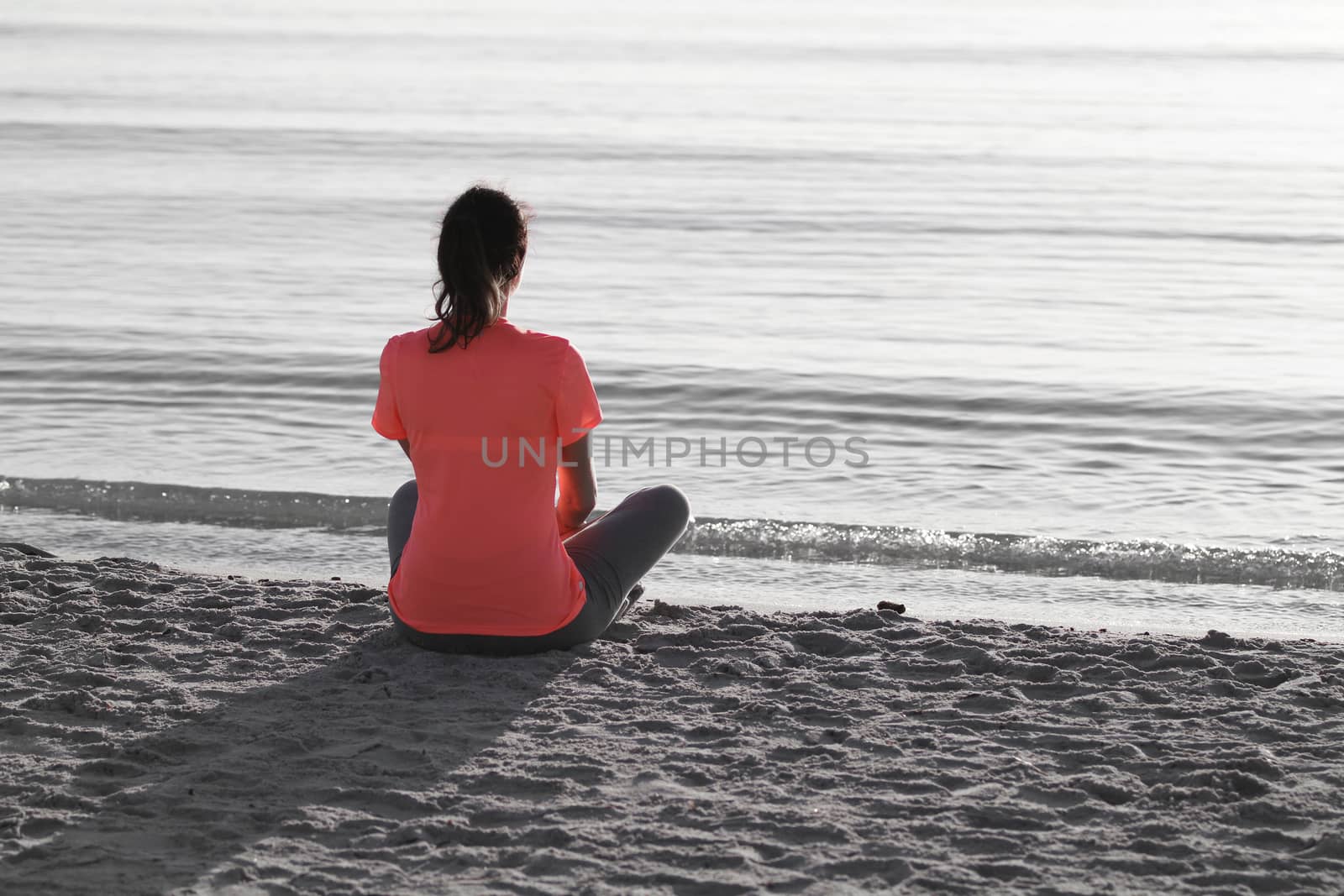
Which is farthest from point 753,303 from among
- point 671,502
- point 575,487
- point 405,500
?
point 575,487

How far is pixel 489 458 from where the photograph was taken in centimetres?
434

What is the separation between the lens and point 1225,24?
70062mm

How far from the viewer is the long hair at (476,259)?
416cm

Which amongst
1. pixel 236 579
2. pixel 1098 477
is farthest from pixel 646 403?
pixel 236 579

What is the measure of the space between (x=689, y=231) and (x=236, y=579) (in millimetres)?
11394

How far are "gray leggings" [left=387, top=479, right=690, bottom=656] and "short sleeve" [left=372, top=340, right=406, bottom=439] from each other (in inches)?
12.2

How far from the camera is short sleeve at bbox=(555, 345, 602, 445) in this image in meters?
4.26

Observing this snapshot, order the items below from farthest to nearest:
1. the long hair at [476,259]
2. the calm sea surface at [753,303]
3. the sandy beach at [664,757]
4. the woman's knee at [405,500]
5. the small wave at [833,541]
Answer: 1. the calm sea surface at [753,303]
2. the small wave at [833,541]
3. the woman's knee at [405,500]
4. the long hair at [476,259]
5. the sandy beach at [664,757]

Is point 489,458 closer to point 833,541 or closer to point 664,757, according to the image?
point 664,757

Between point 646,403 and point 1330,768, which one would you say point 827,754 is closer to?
point 1330,768

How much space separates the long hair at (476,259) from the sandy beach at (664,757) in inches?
41.3

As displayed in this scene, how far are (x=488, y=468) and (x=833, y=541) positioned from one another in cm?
271

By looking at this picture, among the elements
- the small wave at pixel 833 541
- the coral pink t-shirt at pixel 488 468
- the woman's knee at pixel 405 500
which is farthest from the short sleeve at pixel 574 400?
the small wave at pixel 833 541

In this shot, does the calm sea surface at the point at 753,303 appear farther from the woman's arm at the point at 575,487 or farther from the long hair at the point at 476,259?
the long hair at the point at 476,259
